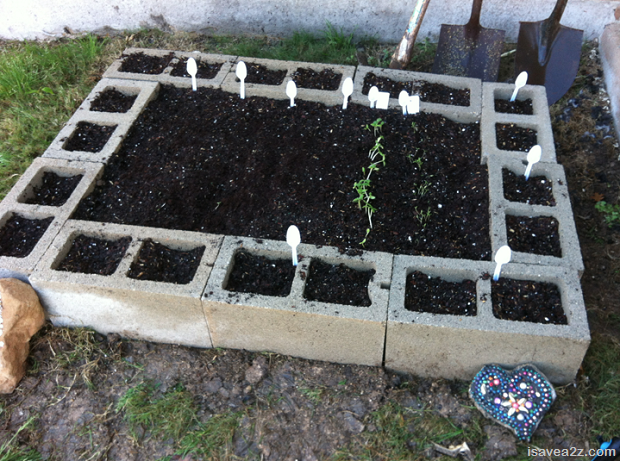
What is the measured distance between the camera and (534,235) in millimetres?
2520

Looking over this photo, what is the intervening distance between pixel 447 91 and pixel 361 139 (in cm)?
76

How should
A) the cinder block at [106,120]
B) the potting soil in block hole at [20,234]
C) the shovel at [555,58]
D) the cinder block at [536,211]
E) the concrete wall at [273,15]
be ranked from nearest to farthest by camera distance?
the cinder block at [536,211], the potting soil in block hole at [20,234], the cinder block at [106,120], the shovel at [555,58], the concrete wall at [273,15]

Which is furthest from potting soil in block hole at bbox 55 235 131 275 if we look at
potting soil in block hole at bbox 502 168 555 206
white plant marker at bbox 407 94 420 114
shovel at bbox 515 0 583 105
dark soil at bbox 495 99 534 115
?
shovel at bbox 515 0 583 105

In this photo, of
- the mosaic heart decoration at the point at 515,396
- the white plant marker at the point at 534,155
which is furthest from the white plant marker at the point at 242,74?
the mosaic heart decoration at the point at 515,396

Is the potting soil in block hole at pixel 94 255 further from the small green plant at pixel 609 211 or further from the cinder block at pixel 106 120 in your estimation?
the small green plant at pixel 609 211

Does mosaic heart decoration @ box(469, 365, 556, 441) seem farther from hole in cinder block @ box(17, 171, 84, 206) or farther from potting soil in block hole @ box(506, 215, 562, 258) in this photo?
hole in cinder block @ box(17, 171, 84, 206)

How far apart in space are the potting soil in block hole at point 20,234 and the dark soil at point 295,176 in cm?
19

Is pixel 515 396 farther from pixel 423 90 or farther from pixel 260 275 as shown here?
pixel 423 90

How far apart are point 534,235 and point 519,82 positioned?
1152 millimetres

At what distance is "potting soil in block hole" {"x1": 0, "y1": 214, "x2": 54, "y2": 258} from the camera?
2.56m

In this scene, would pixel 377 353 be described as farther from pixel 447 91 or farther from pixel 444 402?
pixel 447 91

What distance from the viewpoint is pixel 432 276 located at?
2.39 m

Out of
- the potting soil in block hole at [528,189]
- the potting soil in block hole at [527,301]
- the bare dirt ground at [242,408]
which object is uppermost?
the potting soil in block hole at [528,189]

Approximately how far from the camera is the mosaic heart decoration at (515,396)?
2.13m
